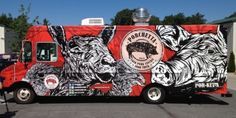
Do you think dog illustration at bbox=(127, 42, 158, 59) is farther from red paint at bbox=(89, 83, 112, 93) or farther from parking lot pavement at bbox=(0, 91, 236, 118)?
parking lot pavement at bbox=(0, 91, 236, 118)

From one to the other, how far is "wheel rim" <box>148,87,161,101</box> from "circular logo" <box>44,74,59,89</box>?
3.09 meters

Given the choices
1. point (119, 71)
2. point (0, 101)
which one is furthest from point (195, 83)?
point (0, 101)

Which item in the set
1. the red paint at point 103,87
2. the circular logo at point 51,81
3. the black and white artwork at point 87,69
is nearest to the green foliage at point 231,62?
the black and white artwork at point 87,69

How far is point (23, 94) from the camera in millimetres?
14070

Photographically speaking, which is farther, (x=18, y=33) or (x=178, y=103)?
(x=18, y=33)

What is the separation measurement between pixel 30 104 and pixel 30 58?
4.98 feet

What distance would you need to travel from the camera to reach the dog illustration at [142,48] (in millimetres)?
13969

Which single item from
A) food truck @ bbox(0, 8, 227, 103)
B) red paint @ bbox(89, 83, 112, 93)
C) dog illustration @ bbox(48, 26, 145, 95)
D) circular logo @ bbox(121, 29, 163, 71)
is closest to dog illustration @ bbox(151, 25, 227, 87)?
food truck @ bbox(0, 8, 227, 103)

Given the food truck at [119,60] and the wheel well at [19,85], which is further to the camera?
the wheel well at [19,85]

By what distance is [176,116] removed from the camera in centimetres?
1149

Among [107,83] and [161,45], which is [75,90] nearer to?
[107,83]

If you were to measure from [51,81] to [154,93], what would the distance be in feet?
11.2

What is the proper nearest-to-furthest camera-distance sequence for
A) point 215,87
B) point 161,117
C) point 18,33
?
point 161,117 < point 215,87 < point 18,33

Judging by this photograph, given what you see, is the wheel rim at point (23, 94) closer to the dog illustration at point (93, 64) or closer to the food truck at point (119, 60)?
the food truck at point (119, 60)
